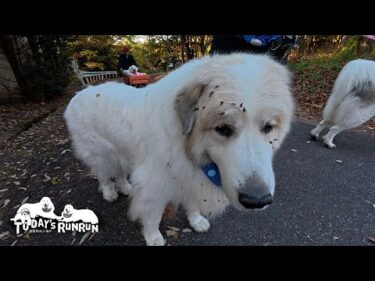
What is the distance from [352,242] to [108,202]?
7.40 feet

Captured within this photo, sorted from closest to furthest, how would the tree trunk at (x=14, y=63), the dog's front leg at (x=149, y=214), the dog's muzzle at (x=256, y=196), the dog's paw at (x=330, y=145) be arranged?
the dog's muzzle at (x=256, y=196)
the dog's front leg at (x=149, y=214)
the dog's paw at (x=330, y=145)
the tree trunk at (x=14, y=63)

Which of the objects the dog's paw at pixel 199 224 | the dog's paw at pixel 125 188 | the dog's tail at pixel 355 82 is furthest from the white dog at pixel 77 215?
the dog's tail at pixel 355 82

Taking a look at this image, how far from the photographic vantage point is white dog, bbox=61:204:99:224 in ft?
7.06

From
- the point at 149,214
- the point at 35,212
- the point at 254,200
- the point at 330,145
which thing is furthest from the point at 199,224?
the point at 330,145

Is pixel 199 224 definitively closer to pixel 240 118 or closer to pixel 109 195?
pixel 109 195

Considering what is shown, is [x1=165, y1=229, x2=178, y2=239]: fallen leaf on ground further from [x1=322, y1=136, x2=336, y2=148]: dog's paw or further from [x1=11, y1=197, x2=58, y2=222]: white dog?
[x1=322, y1=136, x2=336, y2=148]: dog's paw

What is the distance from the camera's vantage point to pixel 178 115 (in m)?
1.37

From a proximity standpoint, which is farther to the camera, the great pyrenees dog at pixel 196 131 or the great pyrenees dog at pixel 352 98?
the great pyrenees dog at pixel 352 98

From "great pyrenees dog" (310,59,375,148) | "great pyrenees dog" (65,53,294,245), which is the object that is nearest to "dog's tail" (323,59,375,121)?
"great pyrenees dog" (310,59,375,148)

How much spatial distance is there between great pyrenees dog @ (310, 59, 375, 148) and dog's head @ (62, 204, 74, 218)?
3.67 metres

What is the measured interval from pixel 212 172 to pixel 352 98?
10.6 feet

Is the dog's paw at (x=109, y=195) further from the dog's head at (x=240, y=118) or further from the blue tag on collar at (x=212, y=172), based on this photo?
the dog's head at (x=240, y=118)

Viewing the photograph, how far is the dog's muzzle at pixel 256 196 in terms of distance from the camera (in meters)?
1.16

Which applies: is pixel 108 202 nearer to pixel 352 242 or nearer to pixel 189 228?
pixel 189 228
